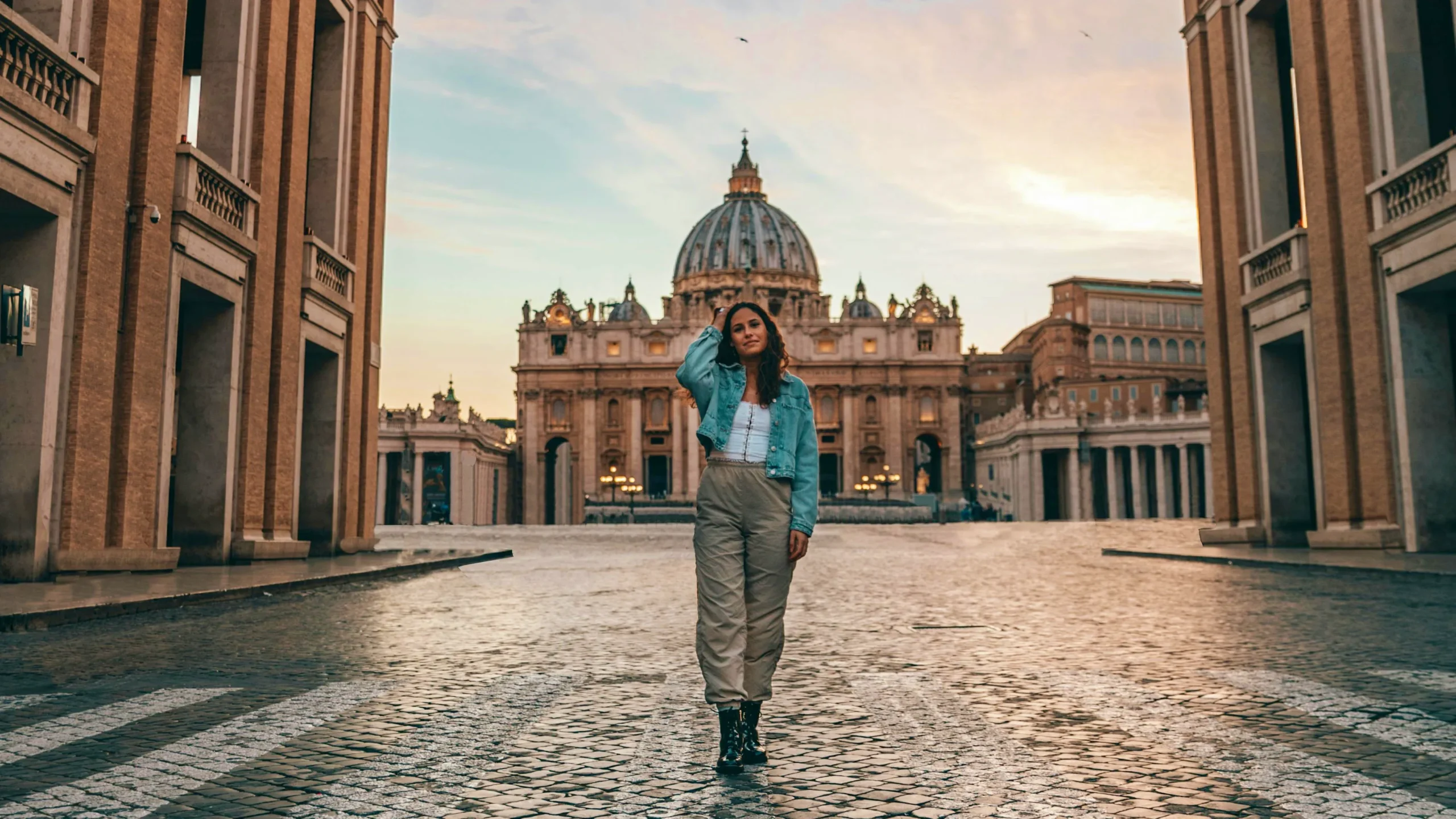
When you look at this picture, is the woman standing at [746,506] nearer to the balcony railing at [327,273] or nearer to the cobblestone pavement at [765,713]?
the cobblestone pavement at [765,713]

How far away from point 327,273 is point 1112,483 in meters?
73.2

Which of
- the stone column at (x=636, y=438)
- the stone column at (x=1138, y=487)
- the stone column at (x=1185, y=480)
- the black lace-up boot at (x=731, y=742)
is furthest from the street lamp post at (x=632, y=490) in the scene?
the black lace-up boot at (x=731, y=742)

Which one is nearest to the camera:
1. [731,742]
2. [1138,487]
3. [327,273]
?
[731,742]

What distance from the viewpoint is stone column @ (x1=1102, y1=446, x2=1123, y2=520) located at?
83.8m

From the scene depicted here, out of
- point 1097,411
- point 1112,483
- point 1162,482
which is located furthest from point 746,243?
point 1162,482

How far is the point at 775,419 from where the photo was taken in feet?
15.9

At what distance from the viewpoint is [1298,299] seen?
62.7 feet

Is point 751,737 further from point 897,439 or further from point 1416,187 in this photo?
point 897,439

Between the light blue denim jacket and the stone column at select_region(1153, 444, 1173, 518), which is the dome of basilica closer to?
the stone column at select_region(1153, 444, 1173, 518)

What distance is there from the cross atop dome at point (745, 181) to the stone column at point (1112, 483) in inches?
2853

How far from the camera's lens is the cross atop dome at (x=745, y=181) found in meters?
148

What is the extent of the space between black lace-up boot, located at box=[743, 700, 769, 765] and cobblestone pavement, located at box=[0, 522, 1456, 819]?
0.10 m

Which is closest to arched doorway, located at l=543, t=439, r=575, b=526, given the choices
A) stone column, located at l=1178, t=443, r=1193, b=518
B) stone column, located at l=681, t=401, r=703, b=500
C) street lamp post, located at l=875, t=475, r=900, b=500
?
stone column, located at l=681, t=401, r=703, b=500

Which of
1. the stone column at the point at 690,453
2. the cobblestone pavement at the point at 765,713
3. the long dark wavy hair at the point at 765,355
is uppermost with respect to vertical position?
the stone column at the point at 690,453
